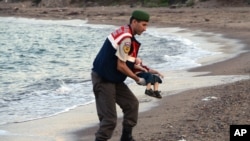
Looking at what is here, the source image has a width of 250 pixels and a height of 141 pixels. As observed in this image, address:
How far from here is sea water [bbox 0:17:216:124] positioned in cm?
1326

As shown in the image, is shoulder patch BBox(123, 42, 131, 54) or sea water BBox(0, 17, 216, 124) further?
sea water BBox(0, 17, 216, 124)

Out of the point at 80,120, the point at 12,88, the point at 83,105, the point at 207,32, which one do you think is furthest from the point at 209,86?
the point at 207,32

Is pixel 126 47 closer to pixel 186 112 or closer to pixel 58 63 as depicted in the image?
pixel 186 112

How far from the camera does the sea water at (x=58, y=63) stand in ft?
43.5

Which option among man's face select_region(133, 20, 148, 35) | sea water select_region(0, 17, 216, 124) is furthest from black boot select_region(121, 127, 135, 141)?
sea water select_region(0, 17, 216, 124)

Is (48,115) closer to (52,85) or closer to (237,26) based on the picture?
(52,85)

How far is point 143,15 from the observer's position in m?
7.28

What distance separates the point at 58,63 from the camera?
1006 inches

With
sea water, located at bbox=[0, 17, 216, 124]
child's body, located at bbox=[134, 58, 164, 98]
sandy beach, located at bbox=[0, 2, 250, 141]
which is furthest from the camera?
sea water, located at bbox=[0, 17, 216, 124]

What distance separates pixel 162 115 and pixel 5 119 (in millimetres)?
3105

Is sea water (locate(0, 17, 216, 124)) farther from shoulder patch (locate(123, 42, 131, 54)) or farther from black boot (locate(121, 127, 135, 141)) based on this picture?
shoulder patch (locate(123, 42, 131, 54))

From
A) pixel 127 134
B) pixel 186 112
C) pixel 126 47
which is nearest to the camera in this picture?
pixel 126 47

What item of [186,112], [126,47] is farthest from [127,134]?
[186,112]

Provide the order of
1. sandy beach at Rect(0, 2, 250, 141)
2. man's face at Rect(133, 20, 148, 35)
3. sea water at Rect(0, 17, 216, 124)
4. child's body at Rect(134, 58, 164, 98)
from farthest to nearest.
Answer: sea water at Rect(0, 17, 216, 124) < sandy beach at Rect(0, 2, 250, 141) < child's body at Rect(134, 58, 164, 98) < man's face at Rect(133, 20, 148, 35)
